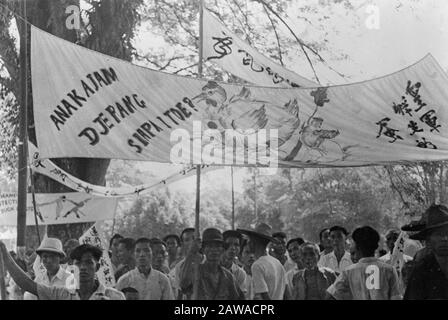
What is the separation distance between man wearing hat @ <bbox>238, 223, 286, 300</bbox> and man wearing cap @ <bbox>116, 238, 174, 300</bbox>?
1.79 ft

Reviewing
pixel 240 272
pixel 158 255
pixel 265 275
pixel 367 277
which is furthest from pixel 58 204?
pixel 367 277

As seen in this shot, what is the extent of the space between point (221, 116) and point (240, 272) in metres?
1.06

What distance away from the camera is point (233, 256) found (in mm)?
4691

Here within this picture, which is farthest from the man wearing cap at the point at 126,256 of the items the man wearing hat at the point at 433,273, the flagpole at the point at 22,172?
the man wearing hat at the point at 433,273

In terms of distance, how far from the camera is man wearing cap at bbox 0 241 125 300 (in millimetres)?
3426

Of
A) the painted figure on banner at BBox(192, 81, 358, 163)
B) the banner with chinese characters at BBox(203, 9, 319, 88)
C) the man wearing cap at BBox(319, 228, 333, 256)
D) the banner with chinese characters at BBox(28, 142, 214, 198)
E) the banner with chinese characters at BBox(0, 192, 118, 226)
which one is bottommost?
the man wearing cap at BBox(319, 228, 333, 256)

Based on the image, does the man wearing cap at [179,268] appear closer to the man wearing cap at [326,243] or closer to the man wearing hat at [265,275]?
the man wearing hat at [265,275]

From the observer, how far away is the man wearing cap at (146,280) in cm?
408

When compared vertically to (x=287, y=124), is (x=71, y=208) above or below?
below

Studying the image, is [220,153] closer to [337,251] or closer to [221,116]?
[221,116]

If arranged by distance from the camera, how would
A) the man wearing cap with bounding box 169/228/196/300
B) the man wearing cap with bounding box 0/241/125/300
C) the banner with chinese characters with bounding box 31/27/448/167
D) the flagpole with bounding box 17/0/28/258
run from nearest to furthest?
the man wearing cap with bounding box 0/241/125/300, the banner with chinese characters with bounding box 31/27/448/167, the man wearing cap with bounding box 169/228/196/300, the flagpole with bounding box 17/0/28/258

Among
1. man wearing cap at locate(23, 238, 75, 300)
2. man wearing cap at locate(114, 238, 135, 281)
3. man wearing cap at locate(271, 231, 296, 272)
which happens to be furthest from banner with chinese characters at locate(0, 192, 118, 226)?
man wearing cap at locate(23, 238, 75, 300)

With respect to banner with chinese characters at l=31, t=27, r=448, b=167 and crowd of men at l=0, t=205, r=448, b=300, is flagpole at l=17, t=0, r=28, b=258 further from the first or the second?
banner with chinese characters at l=31, t=27, r=448, b=167
